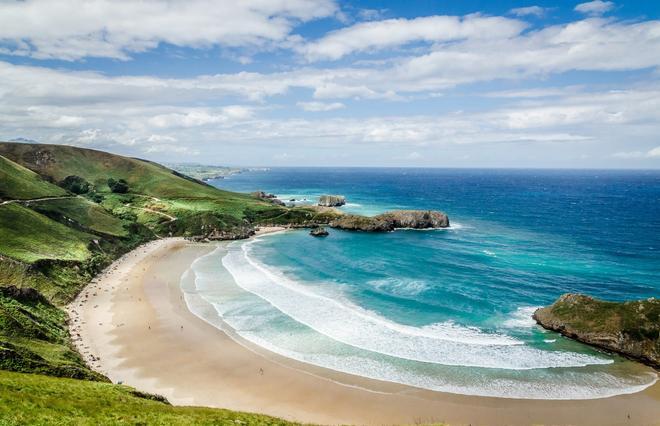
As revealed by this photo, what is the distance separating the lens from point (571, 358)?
50.2 metres

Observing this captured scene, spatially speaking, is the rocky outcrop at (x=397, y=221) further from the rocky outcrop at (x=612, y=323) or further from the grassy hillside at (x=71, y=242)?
the rocky outcrop at (x=612, y=323)

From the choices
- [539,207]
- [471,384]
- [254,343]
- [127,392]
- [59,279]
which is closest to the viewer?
[127,392]

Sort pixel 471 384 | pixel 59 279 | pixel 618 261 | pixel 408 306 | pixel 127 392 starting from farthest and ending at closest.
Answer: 1. pixel 618 261
2. pixel 59 279
3. pixel 408 306
4. pixel 471 384
5. pixel 127 392

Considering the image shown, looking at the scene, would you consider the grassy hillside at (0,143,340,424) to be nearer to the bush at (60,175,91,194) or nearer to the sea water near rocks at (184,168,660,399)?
the bush at (60,175,91,194)

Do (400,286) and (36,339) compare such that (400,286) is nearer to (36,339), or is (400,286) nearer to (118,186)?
(36,339)

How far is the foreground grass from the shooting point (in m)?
27.8

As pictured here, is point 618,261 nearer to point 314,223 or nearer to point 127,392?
point 314,223

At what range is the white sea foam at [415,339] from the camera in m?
49.6

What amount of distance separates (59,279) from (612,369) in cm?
8407

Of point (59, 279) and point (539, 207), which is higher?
Result: point (539, 207)

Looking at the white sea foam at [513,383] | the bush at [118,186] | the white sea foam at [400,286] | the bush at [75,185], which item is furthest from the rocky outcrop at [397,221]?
the bush at [75,185]

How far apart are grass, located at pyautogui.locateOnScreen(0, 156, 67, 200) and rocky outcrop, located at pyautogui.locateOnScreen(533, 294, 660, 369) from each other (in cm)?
11675

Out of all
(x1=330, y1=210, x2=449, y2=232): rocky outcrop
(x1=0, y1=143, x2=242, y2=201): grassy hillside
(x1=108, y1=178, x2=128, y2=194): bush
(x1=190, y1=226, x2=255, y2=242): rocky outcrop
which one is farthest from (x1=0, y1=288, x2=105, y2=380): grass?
(x1=0, y1=143, x2=242, y2=201): grassy hillside

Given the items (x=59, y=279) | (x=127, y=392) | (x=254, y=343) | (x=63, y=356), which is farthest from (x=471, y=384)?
(x=59, y=279)
